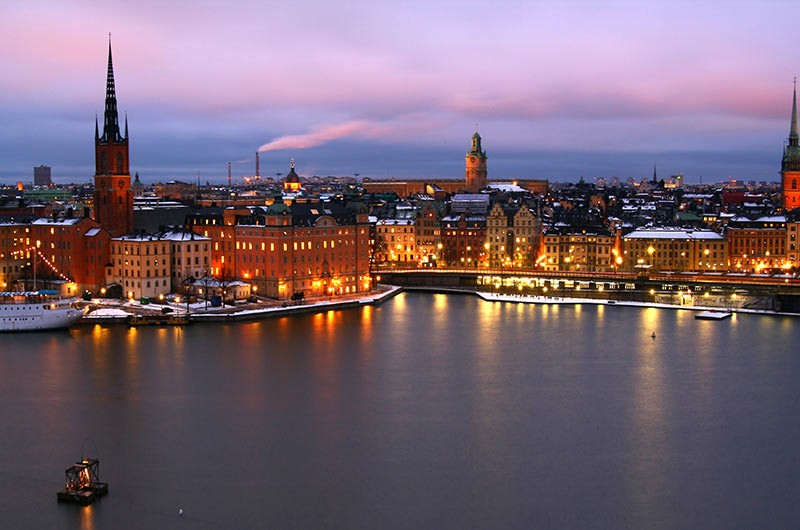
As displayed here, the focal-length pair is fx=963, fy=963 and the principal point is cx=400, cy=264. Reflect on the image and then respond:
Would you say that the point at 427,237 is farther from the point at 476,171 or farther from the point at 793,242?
the point at 476,171

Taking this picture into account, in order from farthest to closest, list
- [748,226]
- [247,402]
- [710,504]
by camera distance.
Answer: [748,226] → [247,402] → [710,504]

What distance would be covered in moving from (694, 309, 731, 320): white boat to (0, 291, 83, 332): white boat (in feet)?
60.2

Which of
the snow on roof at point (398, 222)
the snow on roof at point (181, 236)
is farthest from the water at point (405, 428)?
the snow on roof at point (398, 222)

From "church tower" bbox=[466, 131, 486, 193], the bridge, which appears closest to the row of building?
the bridge

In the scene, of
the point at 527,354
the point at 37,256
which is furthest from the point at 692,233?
the point at 37,256

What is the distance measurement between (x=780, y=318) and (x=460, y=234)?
55.8 ft

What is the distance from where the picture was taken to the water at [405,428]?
12.5 metres

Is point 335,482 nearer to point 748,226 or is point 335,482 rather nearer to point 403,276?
point 403,276

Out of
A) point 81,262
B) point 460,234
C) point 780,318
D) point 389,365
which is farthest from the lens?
point 460,234

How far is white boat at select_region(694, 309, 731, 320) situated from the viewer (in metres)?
29.2

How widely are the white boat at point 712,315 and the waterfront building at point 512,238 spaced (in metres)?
12.6

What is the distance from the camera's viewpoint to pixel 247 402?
58.7 feet

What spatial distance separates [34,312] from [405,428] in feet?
47.5

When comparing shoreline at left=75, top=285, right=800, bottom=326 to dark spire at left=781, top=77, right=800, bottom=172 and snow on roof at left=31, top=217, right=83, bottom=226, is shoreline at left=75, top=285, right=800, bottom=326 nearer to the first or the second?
snow on roof at left=31, top=217, right=83, bottom=226
